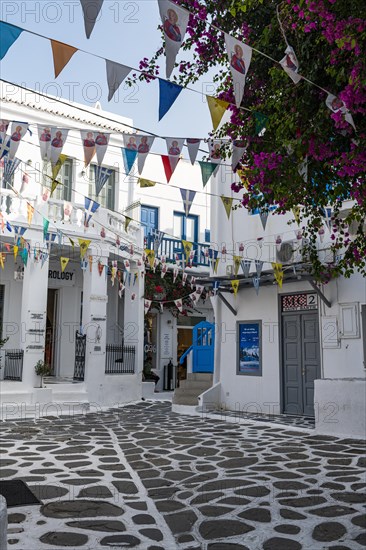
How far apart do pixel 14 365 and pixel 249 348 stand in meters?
6.58

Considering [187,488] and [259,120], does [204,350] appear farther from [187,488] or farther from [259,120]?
[259,120]

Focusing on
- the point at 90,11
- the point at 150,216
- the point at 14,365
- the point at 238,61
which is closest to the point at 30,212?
the point at 14,365

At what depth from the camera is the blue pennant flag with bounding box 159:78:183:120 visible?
519cm

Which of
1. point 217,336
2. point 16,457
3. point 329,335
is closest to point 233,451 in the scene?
point 16,457

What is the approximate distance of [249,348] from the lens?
46.4 ft

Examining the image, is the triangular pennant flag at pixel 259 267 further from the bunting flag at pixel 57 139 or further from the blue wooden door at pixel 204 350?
the bunting flag at pixel 57 139

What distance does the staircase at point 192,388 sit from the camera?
14.5 metres

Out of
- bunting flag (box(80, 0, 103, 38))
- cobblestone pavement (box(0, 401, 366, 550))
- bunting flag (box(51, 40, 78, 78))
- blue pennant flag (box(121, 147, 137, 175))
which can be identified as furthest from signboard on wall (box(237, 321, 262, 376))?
bunting flag (box(80, 0, 103, 38))

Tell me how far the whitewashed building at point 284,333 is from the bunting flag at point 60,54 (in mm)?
7905

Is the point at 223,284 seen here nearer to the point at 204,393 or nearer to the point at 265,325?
the point at 265,325

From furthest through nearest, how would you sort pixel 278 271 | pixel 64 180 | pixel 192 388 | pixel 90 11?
pixel 64 180 < pixel 192 388 < pixel 278 271 < pixel 90 11

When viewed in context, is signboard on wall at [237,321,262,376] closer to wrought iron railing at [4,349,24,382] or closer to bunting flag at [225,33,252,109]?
wrought iron railing at [4,349,24,382]

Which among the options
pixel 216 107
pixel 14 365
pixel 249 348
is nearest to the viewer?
pixel 216 107

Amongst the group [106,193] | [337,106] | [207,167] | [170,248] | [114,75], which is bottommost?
[337,106]
